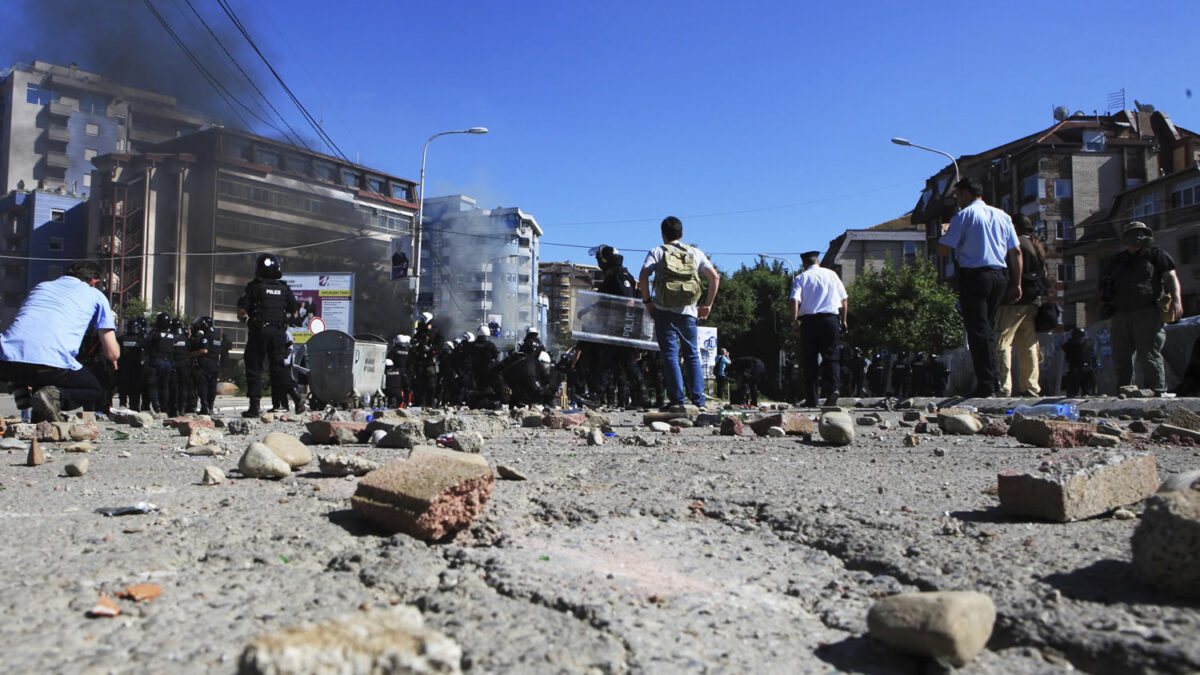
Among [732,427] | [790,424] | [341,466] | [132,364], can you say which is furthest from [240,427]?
[132,364]

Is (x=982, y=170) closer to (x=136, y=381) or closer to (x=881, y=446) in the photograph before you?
(x=136, y=381)

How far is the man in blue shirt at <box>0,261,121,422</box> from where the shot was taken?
6059mm

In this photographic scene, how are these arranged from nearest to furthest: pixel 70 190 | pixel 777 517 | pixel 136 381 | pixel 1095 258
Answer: pixel 777 517 → pixel 136 381 → pixel 1095 258 → pixel 70 190

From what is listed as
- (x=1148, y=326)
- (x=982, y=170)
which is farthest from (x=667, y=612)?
(x=982, y=170)

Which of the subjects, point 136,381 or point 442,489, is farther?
point 136,381

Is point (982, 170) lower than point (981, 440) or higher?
higher

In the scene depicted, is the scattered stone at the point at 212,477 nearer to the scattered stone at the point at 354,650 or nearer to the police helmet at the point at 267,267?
the scattered stone at the point at 354,650

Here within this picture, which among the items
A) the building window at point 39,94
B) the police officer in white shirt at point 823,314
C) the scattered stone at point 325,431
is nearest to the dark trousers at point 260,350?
the scattered stone at point 325,431

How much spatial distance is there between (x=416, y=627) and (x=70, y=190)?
280 ft

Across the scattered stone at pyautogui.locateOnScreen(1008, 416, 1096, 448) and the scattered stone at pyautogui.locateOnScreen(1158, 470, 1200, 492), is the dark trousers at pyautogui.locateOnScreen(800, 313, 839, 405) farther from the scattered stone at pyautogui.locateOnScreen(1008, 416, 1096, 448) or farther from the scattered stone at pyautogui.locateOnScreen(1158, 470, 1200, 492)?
the scattered stone at pyautogui.locateOnScreen(1158, 470, 1200, 492)

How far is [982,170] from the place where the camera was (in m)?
59.5

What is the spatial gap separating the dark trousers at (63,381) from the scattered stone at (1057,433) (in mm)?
6507

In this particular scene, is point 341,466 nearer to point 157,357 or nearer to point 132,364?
point 157,357

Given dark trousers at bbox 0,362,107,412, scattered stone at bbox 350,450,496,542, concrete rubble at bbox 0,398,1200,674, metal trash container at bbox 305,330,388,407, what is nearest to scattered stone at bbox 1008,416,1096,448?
concrete rubble at bbox 0,398,1200,674
